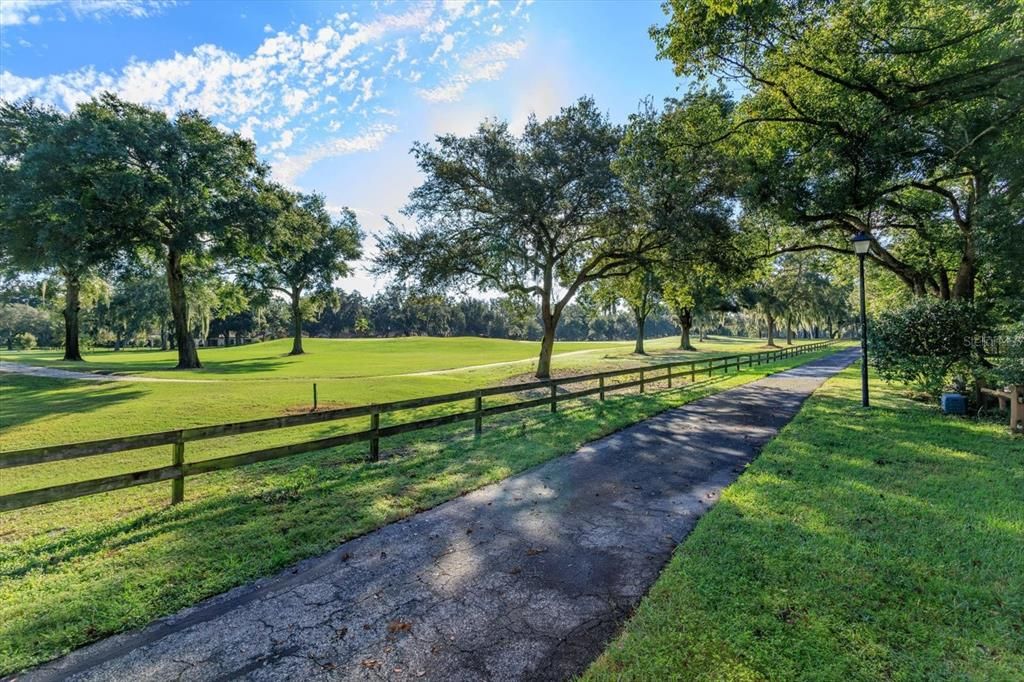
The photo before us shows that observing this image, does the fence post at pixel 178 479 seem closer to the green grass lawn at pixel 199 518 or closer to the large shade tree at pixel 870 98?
the green grass lawn at pixel 199 518

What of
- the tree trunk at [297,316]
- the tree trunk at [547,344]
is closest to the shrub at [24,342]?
the tree trunk at [297,316]

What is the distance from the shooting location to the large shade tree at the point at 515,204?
16.9m

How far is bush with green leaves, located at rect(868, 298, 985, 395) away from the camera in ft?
35.2

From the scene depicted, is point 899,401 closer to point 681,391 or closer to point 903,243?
point 681,391

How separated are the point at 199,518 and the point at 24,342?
303ft

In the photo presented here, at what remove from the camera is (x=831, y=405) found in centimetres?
1191

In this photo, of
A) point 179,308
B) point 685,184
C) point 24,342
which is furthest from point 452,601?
point 24,342

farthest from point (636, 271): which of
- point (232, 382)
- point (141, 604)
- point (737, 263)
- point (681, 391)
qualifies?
point (141, 604)

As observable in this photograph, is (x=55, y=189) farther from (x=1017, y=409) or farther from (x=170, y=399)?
(x=1017, y=409)

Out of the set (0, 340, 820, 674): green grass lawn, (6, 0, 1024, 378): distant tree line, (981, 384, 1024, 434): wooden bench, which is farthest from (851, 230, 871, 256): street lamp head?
(0, 340, 820, 674): green grass lawn

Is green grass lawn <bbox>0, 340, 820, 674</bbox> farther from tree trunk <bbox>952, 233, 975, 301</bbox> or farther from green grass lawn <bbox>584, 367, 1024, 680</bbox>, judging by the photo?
tree trunk <bbox>952, 233, 975, 301</bbox>

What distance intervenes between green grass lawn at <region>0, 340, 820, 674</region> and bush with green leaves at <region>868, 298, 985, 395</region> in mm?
7001

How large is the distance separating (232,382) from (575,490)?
61.5 ft

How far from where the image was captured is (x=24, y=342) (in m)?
66.3
